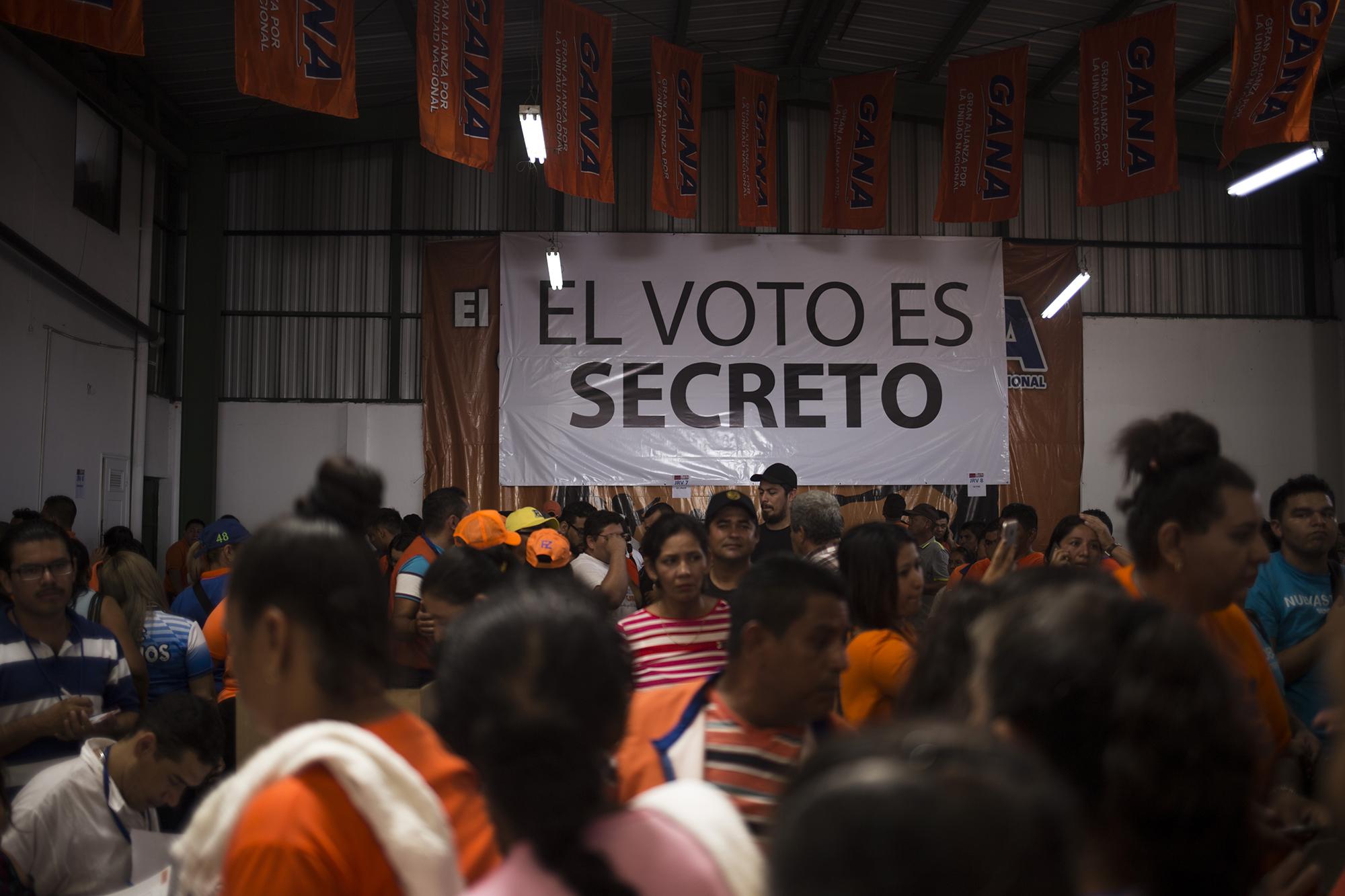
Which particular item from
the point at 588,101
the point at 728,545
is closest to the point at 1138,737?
the point at 728,545

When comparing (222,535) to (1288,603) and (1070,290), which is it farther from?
(1070,290)

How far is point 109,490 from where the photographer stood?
10977 mm

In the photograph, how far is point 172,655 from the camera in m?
4.07

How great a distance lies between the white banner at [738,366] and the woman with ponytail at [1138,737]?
11223mm

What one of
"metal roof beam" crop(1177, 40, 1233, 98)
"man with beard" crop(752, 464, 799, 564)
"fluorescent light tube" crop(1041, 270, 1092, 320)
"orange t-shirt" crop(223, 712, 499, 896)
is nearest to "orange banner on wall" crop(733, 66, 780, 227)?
"fluorescent light tube" crop(1041, 270, 1092, 320)

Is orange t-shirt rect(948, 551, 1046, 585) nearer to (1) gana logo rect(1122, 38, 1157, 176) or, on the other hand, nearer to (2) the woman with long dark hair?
(2) the woman with long dark hair

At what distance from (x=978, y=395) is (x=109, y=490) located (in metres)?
9.80

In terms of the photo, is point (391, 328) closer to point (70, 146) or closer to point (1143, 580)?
point (70, 146)

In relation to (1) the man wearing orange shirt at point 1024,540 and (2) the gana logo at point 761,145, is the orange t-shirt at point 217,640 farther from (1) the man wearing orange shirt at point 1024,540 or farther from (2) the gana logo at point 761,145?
(2) the gana logo at point 761,145

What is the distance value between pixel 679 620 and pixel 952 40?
10.5 metres

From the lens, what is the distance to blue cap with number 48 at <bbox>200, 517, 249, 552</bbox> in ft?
18.7

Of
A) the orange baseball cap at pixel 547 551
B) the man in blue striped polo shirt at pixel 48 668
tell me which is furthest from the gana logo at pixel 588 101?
the man in blue striped polo shirt at pixel 48 668

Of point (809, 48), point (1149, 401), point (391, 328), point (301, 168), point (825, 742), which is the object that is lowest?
point (825, 742)

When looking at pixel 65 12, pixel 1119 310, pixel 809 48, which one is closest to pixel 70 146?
pixel 65 12
